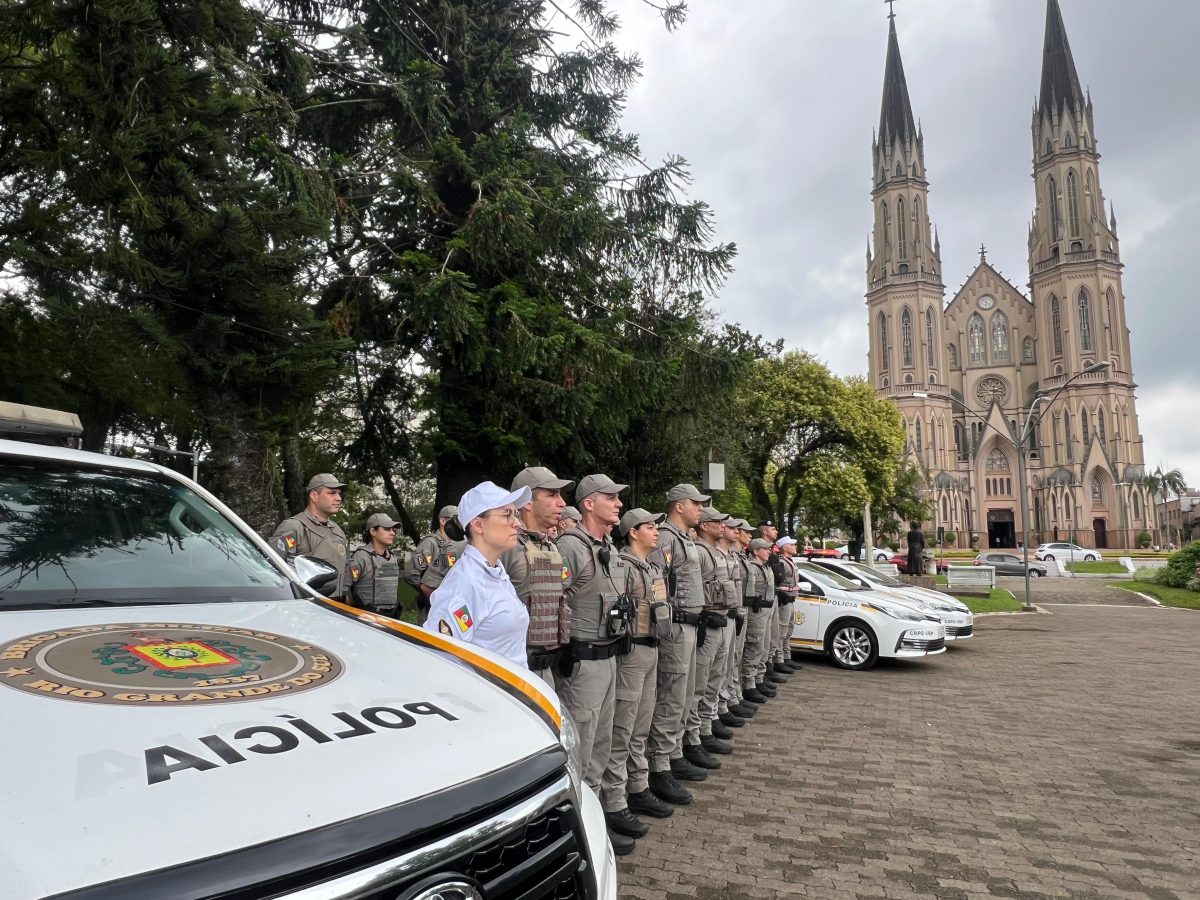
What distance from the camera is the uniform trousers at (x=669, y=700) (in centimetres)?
577

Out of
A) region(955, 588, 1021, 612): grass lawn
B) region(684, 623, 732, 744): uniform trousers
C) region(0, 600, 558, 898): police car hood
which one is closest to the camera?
region(0, 600, 558, 898): police car hood

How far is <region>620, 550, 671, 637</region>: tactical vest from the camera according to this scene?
5203 mm

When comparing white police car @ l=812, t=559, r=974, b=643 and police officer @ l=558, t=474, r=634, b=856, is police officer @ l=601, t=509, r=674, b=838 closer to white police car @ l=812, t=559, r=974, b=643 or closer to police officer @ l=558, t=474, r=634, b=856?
police officer @ l=558, t=474, r=634, b=856

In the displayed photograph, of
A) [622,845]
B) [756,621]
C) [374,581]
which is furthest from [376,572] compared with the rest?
[622,845]

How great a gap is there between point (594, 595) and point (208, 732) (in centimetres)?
325

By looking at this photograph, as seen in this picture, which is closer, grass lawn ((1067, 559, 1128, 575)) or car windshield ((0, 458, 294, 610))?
car windshield ((0, 458, 294, 610))

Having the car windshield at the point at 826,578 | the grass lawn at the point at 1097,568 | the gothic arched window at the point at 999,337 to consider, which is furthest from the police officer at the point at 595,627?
the gothic arched window at the point at 999,337

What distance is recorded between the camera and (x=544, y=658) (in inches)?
171

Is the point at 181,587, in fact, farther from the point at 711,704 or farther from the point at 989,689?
the point at 989,689

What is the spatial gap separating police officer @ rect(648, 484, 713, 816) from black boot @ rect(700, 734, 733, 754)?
0.62m

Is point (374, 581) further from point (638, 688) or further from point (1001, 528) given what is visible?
point (1001, 528)

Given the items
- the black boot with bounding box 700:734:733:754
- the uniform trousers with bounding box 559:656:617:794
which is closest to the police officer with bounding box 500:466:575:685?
the uniform trousers with bounding box 559:656:617:794

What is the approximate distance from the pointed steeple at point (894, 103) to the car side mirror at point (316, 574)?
3738 inches

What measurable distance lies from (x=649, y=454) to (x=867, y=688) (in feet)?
27.4
